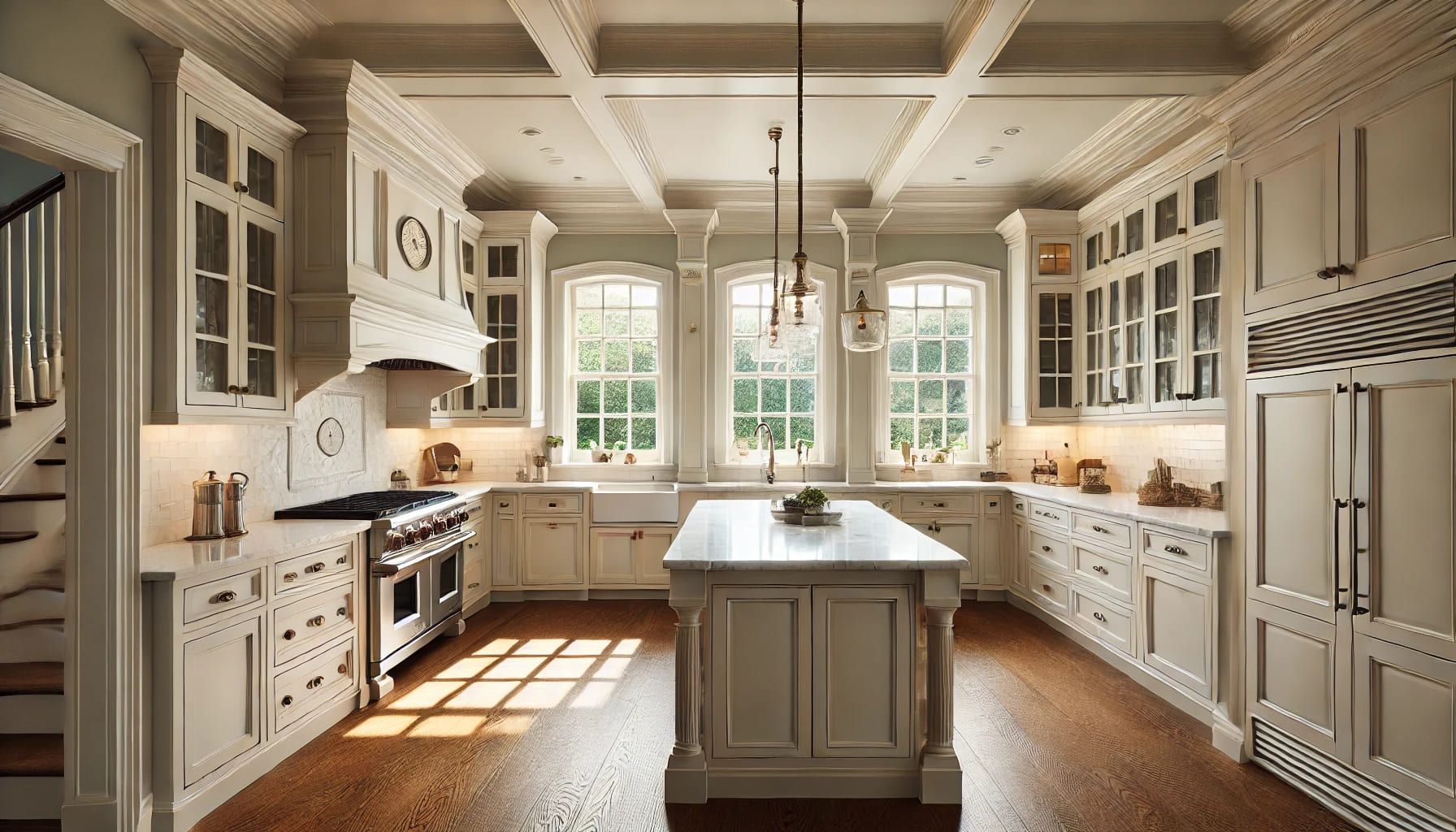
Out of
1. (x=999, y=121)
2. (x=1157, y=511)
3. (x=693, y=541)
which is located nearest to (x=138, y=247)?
(x=693, y=541)

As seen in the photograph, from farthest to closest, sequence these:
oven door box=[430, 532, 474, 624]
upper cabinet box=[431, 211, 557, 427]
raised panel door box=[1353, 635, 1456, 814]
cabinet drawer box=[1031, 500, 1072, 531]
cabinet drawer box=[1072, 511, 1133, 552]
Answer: upper cabinet box=[431, 211, 557, 427] → cabinet drawer box=[1031, 500, 1072, 531] → oven door box=[430, 532, 474, 624] → cabinet drawer box=[1072, 511, 1133, 552] → raised panel door box=[1353, 635, 1456, 814]

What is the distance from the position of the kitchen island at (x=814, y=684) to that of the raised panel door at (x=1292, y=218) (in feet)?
5.94

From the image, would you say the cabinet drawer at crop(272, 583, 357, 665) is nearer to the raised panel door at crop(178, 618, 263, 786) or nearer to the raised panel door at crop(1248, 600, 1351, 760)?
the raised panel door at crop(178, 618, 263, 786)

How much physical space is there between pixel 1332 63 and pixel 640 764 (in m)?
3.85

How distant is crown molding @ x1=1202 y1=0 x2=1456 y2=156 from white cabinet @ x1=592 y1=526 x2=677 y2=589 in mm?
4308

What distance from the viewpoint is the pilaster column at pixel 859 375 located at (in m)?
6.00

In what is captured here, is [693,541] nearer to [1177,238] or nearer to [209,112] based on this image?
[209,112]

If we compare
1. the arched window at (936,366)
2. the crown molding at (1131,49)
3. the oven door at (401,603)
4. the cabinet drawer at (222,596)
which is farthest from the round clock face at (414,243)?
the arched window at (936,366)

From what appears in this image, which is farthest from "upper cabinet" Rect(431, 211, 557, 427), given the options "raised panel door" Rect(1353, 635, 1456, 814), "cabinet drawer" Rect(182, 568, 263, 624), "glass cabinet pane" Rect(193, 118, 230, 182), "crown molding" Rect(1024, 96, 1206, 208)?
"raised panel door" Rect(1353, 635, 1456, 814)

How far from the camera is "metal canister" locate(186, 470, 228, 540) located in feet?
10.7

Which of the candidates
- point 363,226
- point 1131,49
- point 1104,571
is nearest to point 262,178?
point 363,226

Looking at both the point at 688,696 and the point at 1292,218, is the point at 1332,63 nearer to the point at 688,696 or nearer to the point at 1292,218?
the point at 1292,218

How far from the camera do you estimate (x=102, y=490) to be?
2578 millimetres

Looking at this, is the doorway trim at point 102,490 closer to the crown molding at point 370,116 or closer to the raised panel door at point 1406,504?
the crown molding at point 370,116
